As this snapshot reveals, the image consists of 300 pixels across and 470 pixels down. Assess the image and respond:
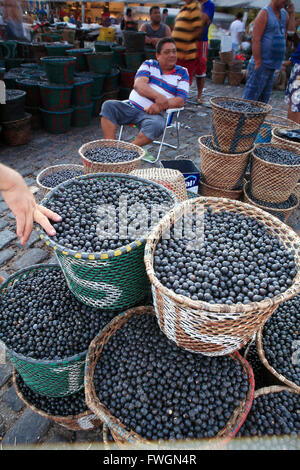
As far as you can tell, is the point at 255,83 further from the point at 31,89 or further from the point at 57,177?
the point at 31,89

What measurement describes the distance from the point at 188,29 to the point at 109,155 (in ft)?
13.9

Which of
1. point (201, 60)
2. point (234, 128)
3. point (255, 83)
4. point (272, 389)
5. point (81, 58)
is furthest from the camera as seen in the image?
point (201, 60)

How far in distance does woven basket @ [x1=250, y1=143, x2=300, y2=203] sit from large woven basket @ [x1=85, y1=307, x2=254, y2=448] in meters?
2.50

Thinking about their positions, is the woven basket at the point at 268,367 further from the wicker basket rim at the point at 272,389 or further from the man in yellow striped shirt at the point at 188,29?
the man in yellow striped shirt at the point at 188,29

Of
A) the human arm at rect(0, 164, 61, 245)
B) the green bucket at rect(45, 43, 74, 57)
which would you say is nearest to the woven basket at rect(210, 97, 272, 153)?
the human arm at rect(0, 164, 61, 245)

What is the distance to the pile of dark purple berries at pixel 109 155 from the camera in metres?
3.34

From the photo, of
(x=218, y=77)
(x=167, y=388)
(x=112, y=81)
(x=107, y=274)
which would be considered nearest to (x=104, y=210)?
(x=107, y=274)

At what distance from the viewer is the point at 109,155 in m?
3.44

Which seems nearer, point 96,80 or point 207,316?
point 207,316

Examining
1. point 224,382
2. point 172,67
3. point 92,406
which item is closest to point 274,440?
point 224,382

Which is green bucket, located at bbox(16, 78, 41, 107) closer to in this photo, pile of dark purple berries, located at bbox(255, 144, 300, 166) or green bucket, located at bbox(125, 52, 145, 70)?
green bucket, located at bbox(125, 52, 145, 70)

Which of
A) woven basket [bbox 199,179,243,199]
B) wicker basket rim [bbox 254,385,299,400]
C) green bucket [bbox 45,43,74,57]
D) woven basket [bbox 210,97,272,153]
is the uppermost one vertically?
green bucket [bbox 45,43,74,57]

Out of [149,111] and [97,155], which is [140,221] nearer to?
[97,155]

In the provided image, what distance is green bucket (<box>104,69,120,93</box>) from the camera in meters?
6.91
